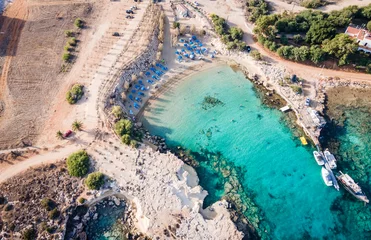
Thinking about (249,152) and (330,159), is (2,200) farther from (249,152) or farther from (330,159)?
(330,159)

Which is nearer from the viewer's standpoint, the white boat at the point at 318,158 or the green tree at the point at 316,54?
the white boat at the point at 318,158

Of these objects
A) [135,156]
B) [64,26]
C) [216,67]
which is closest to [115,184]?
[135,156]

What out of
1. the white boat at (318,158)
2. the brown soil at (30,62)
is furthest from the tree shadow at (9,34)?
the white boat at (318,158)

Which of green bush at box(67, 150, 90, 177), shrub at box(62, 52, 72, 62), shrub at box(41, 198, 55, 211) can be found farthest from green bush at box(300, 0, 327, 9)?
shrub at box(41, 198, 55, 211)

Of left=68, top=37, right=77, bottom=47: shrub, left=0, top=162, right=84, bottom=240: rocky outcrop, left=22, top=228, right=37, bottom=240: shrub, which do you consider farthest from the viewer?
left=68, top=37, right=77, bottom=47: shrub

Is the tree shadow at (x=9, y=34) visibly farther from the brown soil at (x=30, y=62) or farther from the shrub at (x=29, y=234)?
the shrub at (x=29, y=234)

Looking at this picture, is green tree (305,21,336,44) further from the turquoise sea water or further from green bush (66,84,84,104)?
green bush (66,84,84,104)
